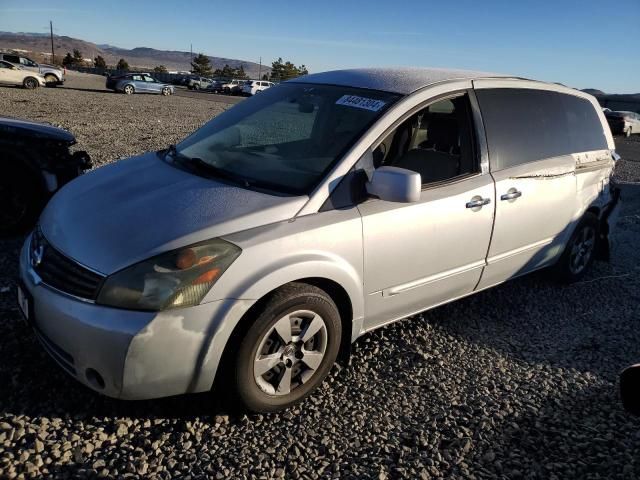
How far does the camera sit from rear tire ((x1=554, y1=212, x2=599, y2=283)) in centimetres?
457

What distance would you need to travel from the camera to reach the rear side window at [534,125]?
3.62 m

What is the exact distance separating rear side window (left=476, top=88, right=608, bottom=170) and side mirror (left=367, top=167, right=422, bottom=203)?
1.09 metres

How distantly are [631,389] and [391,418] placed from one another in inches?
58.1

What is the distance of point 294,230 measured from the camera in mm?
2574

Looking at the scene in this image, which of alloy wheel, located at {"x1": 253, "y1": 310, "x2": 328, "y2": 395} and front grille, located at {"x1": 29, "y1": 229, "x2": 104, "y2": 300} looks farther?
alloy wheel, located at {"x1": 253, "y1": 310, "x2": 328, "y2": 395}

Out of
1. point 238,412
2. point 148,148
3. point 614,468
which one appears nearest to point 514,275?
point 614,468

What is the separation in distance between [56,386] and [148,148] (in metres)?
7.86

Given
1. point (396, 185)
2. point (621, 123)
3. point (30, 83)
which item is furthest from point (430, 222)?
point (30, 83)

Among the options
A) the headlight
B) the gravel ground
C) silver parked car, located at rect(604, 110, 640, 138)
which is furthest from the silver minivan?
silver parked car, located at rect(604, 110, 640, 138)

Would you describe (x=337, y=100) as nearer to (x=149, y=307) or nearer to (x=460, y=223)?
(x=460, y=223)

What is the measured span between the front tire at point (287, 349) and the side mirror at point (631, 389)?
1447 millimetres

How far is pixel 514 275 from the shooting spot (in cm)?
402

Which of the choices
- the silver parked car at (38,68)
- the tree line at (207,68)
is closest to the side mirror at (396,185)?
the silver parked car at (38,68)

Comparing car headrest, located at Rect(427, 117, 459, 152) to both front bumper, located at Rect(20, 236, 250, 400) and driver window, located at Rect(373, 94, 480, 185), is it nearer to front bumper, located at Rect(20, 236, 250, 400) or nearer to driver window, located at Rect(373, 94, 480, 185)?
driver window, located at Rect(373, 94, 480, 185)
